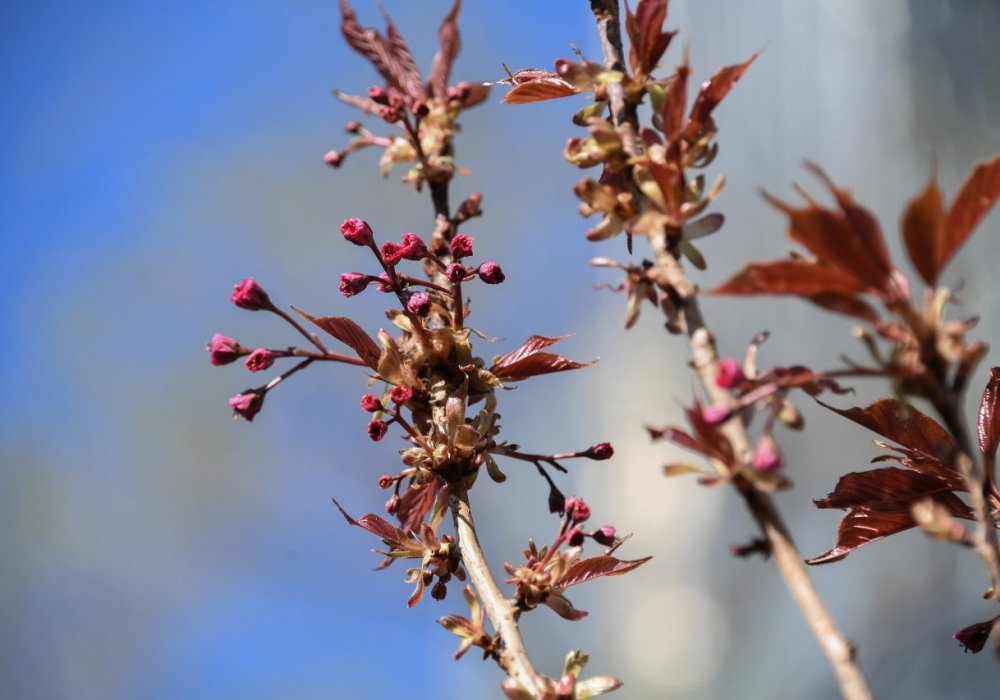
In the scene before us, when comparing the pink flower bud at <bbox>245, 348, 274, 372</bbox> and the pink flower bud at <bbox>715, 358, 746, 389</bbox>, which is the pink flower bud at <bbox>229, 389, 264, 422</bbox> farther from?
the pink flower bud at <bbox>715, 358, 746, 389</bbox>

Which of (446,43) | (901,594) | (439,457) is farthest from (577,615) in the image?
(901,594)

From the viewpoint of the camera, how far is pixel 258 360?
0.39 metres

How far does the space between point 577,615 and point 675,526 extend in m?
2.62

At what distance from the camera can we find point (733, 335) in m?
2.73

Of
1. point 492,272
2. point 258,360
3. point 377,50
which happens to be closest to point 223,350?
point 258,360

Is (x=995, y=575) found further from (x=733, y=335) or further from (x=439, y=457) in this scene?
(x=733, y=335)

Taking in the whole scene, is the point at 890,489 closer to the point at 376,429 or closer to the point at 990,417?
the point at 990,417

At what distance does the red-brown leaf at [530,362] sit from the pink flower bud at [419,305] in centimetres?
4

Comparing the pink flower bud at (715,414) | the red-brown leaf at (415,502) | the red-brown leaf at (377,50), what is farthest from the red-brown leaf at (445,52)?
the pink flower bud at (715,414)

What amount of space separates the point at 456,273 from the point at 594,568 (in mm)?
139

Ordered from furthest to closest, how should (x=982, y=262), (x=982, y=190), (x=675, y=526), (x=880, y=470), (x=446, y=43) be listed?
1. (x=675, y=526)
2. (x=982, y=262)
3. (x=446, y=43)
4. (x=880, y=470)
5. (x=982, y=190)

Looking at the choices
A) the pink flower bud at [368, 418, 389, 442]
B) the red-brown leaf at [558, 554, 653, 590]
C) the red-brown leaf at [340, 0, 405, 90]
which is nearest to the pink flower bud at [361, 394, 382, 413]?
the pink flower bud at [368, 418, 389, 442]

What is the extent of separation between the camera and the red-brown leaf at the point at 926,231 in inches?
8.7

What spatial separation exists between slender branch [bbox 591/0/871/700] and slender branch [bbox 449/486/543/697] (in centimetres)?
12
